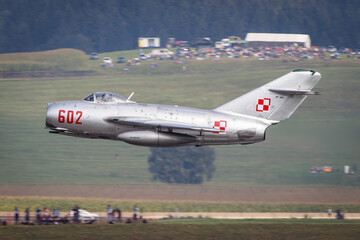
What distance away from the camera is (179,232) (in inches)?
1404

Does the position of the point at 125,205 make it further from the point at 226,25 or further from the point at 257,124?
the point at 226,25

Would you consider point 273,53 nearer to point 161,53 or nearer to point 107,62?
point 161,53

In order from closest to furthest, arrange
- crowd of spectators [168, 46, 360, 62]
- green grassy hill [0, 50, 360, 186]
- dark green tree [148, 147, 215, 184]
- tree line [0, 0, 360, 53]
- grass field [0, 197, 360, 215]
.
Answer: grass field [0, 197, 360, 215] < green grassy hill [0, 50, 360, 186] < dark green tree [148, 147, 215, 184] < crowd of spectators [168, 46, 360, 62] < tree line [0, 0, 360, 53]

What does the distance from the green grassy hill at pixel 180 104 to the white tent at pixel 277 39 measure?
12.3 meters

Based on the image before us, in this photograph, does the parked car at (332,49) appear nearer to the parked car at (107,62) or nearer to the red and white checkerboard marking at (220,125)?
the parked car at (107,62)

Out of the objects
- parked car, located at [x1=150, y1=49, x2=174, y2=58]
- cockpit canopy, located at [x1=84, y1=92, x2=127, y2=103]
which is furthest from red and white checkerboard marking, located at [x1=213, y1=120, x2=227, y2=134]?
parked car, located at [x1=150, y1=49, x2=174, y2=58]

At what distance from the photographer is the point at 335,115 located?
102500mm

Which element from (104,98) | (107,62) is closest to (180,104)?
(107,62)

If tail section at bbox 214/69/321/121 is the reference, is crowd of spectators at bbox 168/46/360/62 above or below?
above

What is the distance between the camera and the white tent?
141250 mm

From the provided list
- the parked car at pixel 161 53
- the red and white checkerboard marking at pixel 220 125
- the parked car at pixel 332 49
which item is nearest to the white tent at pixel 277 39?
the parked car at pixel 332 49

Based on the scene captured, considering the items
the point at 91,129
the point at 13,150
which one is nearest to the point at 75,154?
the point at 13,150

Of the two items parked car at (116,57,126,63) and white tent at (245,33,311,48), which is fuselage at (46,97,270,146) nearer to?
parked car at (116,57,126,63)

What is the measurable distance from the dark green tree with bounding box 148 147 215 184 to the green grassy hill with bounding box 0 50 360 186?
1623 millimetres
